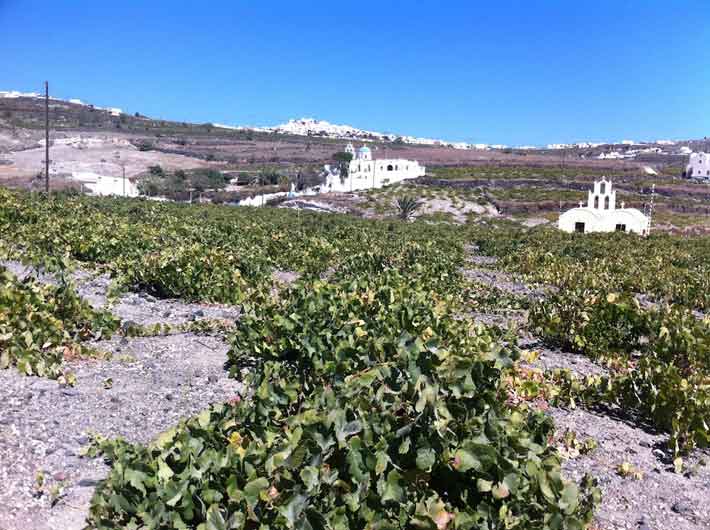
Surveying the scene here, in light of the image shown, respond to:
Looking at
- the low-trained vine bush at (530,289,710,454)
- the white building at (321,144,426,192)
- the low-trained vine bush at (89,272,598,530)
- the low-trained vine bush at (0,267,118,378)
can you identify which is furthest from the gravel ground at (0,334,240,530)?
the white building at (321,144,426,192)

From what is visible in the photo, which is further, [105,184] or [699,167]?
[699,167]

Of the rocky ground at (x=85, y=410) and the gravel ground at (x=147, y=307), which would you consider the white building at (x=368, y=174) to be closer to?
the gravel ground at (x=147, y=307)

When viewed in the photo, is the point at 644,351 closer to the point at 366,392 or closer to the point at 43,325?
the point at 366,392

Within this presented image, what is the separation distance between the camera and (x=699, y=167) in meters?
103

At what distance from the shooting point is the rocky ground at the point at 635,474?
14.3 feet

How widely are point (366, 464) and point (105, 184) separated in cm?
6792

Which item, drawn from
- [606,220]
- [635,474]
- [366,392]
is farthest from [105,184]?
[366,392]

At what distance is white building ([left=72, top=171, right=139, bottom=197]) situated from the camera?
2491 inches

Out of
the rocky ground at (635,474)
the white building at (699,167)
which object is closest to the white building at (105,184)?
the rocky ground at (635,474)

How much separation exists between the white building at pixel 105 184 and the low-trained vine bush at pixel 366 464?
62458 mm

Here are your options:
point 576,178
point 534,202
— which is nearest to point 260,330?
point 534,202

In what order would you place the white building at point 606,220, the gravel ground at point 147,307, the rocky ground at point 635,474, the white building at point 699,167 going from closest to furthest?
the rocky ground at point 635,474 → the gravel ground at point 147,307 → the white building at point 606,220 → the white building at point 699,167

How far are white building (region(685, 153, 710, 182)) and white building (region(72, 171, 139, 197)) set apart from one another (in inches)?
3255

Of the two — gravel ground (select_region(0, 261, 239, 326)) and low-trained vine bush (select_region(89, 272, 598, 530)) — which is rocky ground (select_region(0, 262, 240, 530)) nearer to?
low-trained vine bush (select_region(89, 272, 598, 530))
